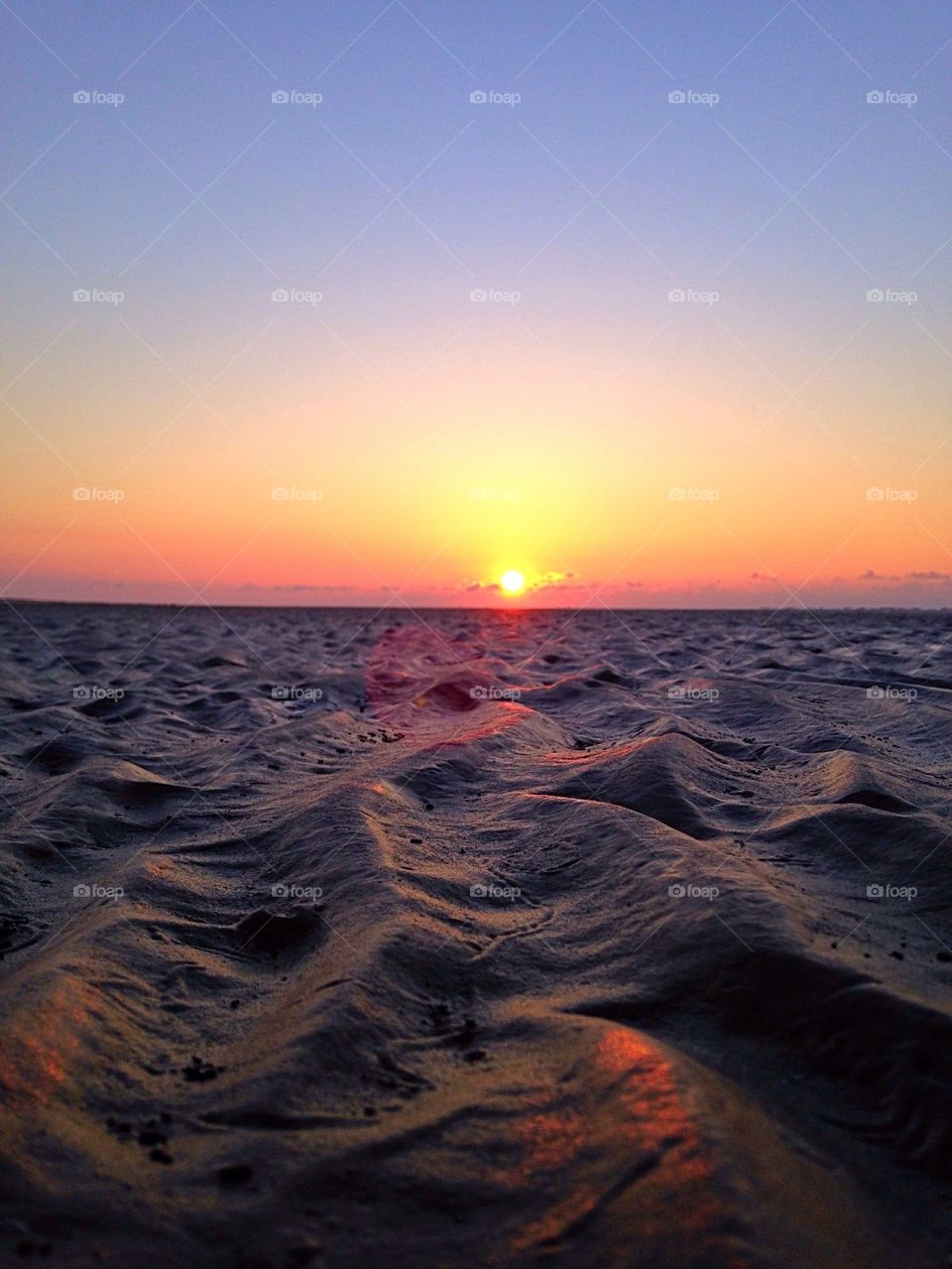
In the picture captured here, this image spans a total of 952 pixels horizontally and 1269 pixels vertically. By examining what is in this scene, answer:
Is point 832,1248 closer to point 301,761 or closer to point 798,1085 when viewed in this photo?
point 798,1085

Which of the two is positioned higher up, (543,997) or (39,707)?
(39,707)

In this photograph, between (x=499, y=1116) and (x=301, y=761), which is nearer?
(x=499, y=1116)

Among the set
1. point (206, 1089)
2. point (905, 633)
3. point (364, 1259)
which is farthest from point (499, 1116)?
point (905, 633)

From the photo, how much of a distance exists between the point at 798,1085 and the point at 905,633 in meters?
19.5

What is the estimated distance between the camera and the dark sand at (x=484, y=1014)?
5.29 feet

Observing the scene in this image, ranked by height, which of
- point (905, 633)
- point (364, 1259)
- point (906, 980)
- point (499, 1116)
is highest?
point (905, 633)

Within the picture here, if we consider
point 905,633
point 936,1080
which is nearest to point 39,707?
point 936,1080

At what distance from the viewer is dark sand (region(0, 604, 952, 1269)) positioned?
161cm

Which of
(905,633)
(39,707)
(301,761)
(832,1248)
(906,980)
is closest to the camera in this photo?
(832,1248)

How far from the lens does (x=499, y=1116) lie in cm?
191

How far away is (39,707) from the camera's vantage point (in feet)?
28.5

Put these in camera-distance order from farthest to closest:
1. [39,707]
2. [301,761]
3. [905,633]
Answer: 1. [905,633]
2. [39,707]
3. [301,761]

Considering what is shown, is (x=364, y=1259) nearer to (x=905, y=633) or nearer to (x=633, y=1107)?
(x=633, y=1107)

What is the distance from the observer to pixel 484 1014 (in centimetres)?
243
